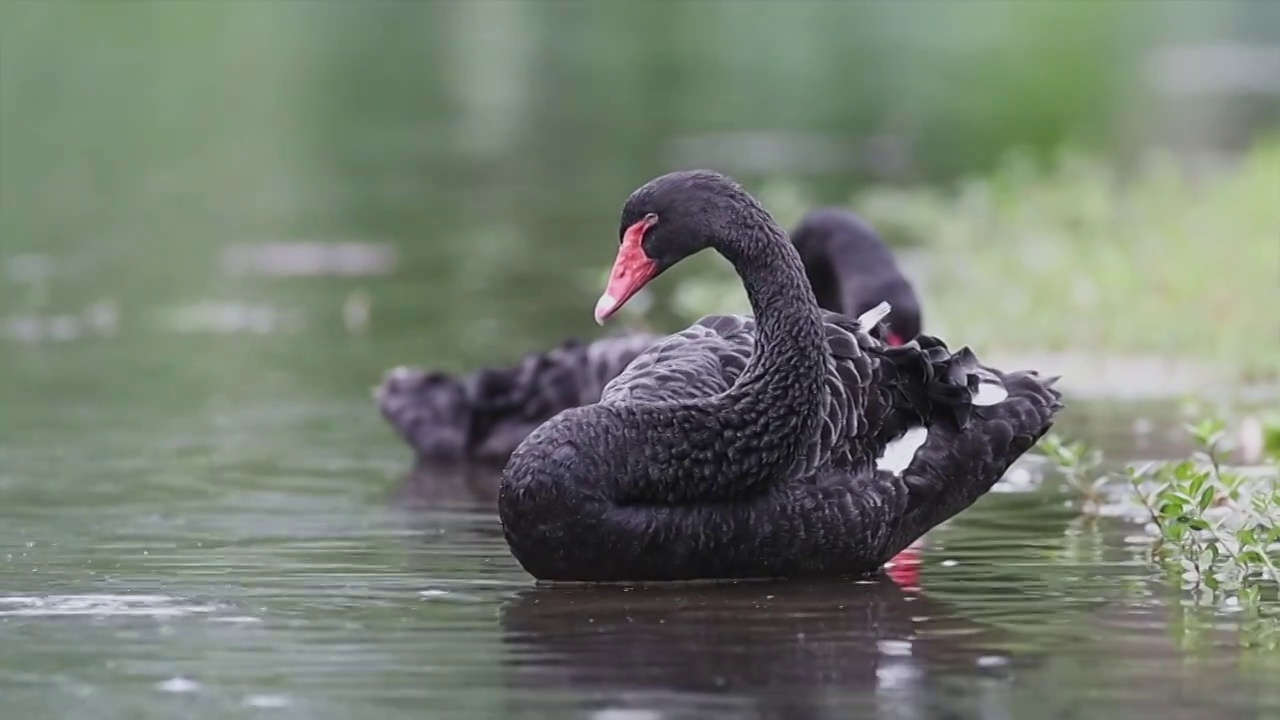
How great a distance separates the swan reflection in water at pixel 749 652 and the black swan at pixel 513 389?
7.93 ft

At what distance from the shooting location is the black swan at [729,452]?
19.8ft

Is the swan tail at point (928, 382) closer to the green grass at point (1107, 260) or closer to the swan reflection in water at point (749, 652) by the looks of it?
the swan reflection in water at point (749, 652)

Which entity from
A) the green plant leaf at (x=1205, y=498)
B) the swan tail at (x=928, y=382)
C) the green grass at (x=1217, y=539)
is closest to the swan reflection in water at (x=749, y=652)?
the swan tail at (x=928, y=382)

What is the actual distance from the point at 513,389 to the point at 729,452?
2926mm

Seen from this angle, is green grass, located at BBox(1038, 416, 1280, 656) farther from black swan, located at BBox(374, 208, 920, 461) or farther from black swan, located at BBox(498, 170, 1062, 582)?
black swan, located at BBox(374, 208, 920, 461)

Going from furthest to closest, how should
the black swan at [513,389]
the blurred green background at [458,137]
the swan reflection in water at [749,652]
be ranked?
1. the blurred green background at [458,137]
2. the black swan at [513,389]
3. the swan reflection in water at [749,652]

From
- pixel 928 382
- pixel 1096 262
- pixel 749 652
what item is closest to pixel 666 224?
pixel 928 382

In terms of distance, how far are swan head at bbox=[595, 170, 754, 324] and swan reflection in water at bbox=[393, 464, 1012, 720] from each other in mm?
759

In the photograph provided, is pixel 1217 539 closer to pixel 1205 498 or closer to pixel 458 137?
pixel 1205 498

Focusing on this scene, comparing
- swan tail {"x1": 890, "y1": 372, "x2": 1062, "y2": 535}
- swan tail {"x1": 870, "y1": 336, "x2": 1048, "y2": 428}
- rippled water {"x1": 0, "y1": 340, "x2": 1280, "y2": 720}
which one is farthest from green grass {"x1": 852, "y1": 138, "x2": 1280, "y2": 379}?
swan tail {"x1": 870, "y1": 336, "x2": 1048, "y2": 428}

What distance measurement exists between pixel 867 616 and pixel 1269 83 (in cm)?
2447

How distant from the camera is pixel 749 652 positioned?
536 cm

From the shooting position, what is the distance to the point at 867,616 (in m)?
5.86

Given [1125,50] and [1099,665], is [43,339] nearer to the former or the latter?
[1099,665]
